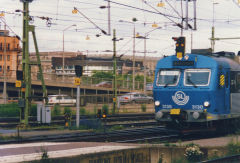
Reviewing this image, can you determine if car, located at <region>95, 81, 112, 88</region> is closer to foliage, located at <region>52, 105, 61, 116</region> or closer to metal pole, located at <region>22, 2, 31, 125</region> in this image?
foliage, located at <region>52, 105, 61, 116</region>

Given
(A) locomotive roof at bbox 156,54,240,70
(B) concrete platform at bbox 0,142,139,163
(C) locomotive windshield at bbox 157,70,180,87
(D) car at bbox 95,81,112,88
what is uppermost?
(A) locomotive roof at bbox 156,54,240,70

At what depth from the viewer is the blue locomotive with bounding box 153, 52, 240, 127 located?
17562 millimetres

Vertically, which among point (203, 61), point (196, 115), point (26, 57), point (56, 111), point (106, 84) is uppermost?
point (26, 57)

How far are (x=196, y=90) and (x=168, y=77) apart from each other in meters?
1.42

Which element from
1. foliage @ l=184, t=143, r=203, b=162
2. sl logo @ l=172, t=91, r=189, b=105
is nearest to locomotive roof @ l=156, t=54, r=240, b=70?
sl logo @ l=172, t=91, r=189, b=105

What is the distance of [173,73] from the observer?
60.8 feet

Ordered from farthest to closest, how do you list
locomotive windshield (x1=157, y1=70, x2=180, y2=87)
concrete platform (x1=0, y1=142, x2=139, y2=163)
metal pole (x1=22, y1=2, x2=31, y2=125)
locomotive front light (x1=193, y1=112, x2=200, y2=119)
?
1. metal pole (x1=22, y1=2, x2=31, y2=125)
2. locomotive windshield (x1=157, y1=70, x2=180, y2=87)
3. locomotive front light (x1=193, y1=112, x2=200, y2=119)
4. concrete platform (x1=0, y1=142, x2=139, y2=163)

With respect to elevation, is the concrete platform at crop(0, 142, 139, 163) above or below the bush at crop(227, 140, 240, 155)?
above

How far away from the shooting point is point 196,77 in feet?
59.1

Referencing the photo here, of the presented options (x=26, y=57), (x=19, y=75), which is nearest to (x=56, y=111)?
(x=26, y=57)

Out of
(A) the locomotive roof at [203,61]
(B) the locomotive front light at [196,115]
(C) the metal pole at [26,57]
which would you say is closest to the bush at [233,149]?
(B) the locomotive front light at [196,115]

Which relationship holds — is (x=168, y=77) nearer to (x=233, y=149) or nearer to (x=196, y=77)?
(x=196, y=77)

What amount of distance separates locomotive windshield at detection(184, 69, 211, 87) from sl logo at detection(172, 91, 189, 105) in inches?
17.5

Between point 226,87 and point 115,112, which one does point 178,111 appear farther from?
point 115,112
